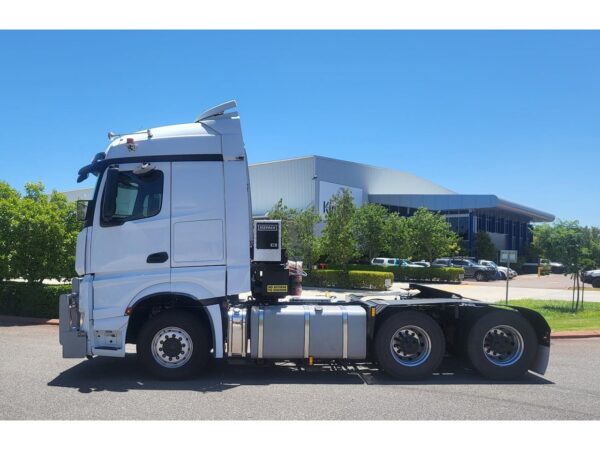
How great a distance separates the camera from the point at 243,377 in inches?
285

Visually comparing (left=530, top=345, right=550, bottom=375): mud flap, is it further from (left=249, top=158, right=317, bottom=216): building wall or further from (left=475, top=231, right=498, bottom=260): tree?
(left=475, top=231, right=498, bottom=260): tree

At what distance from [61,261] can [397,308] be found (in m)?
10.5

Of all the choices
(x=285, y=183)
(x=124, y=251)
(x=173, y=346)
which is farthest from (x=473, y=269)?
(x=124, y=251)

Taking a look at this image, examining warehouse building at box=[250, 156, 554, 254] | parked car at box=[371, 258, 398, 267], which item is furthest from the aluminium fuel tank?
warehouse building at box=[250, 156, 554, 254]

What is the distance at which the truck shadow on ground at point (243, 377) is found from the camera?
261 inches

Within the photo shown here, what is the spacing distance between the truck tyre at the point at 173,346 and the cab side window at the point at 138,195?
1.52 m

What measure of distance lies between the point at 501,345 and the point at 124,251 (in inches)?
225

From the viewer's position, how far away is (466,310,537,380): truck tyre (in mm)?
7125

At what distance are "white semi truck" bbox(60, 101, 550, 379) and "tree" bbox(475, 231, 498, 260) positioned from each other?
49.4 metres

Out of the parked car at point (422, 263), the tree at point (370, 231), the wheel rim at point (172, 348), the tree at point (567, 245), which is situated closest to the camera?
the wheel rim at point (172, 348)

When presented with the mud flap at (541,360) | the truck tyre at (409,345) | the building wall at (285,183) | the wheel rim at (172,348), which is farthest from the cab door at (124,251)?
the building wall at (285,183)

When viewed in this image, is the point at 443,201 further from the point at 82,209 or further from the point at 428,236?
the point at 82,209

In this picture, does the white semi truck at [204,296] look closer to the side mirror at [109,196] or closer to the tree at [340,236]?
the side mirror at [109,196]

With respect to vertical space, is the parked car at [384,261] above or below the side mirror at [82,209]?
below
